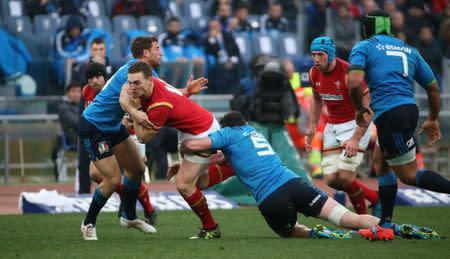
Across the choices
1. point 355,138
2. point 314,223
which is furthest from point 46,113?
point 355,138

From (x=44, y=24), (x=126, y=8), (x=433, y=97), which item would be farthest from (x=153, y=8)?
(x=433, y=97)

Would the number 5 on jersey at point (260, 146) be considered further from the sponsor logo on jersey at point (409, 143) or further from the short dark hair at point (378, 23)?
the short dark hair at point (378, 23)

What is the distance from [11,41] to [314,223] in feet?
32.8

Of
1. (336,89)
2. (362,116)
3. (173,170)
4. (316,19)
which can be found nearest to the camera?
(362,116)

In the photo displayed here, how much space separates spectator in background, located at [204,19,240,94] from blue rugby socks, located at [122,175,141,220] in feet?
32.6

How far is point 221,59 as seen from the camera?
24719mm

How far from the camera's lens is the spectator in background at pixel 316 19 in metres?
26.5

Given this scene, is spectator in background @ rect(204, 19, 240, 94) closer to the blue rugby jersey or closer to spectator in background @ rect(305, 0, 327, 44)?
spectator in background @ rect(305, 0, 327, 44)

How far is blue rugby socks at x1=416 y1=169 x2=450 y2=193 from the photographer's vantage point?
12.4m

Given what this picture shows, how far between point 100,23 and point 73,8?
24.8 inches

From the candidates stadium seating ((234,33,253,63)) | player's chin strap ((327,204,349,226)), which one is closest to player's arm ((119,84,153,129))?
player's chin strap ((327,204,349,226))

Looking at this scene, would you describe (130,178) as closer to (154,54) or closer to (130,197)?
(130,197)

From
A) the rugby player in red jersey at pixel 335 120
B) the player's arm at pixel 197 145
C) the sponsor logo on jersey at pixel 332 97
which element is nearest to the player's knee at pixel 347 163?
the rugby player in red jersey at pixel 335 120

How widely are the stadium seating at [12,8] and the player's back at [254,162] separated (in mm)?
13491
